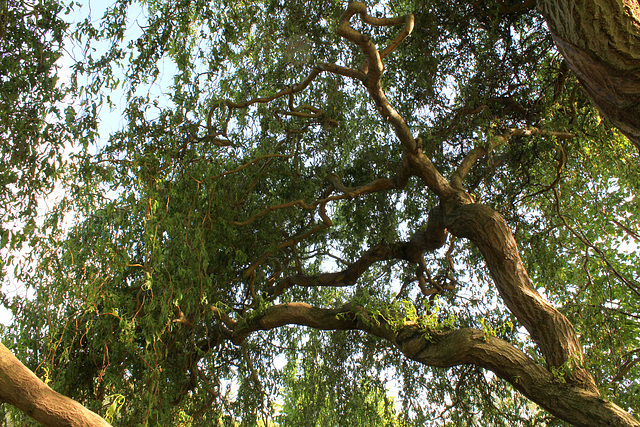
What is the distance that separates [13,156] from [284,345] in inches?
143

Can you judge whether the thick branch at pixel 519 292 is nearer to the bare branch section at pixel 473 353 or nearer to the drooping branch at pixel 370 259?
the bare branch section at pixel 473 353

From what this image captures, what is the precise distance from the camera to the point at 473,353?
13.2ft

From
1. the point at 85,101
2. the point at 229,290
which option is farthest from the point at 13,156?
the point at 229,290

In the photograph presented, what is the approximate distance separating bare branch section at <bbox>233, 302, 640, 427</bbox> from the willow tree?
0.6 inches

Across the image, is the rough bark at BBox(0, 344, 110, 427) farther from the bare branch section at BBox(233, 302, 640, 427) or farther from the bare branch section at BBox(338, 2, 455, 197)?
the bare branch section at BBox(338, 2, 455, 197)

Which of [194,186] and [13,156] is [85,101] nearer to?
[13,156]

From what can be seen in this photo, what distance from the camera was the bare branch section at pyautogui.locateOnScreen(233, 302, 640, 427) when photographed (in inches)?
143

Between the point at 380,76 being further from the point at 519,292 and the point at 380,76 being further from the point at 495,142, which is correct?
the point at 519,292

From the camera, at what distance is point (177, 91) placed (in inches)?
163

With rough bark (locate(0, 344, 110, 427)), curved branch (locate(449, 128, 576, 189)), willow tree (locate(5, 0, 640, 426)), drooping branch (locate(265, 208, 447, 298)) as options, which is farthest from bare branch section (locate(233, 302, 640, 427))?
rough bark (locate(0, 344, 110, 427))

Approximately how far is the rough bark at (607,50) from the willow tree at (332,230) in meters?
0.06

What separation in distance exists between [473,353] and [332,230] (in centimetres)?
264

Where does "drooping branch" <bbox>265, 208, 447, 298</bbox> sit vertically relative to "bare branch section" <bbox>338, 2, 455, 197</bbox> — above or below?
below

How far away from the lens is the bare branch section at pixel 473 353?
3637 millimetres
